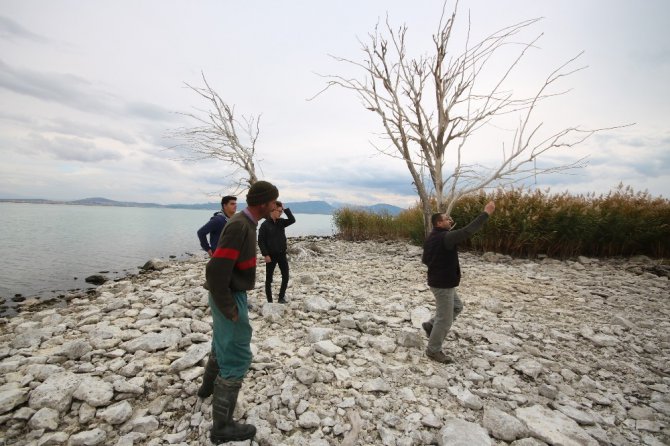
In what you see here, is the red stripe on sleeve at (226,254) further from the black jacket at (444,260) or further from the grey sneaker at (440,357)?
the grey sneaker at (440,357)

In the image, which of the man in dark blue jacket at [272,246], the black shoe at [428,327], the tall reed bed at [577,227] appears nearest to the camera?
the black shoe at [428,327]

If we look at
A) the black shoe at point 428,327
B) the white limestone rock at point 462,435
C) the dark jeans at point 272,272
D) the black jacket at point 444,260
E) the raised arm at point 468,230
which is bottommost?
the white limestone rock at point 462,435

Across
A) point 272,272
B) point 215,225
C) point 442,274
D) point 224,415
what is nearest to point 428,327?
point 442,274

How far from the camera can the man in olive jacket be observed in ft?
8.32

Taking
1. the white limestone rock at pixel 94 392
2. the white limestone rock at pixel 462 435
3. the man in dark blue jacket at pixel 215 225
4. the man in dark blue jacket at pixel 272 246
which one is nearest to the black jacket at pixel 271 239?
the man in dark blue jacket at pixel 272 246

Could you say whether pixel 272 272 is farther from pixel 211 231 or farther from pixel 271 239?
pixel 211 231

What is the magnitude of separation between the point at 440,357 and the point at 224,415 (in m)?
2.71

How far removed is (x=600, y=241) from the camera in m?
10.0

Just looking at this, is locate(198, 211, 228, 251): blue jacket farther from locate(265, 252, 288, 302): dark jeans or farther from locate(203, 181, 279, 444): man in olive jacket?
locate(203, 181, 279, 444): man in olive jacket

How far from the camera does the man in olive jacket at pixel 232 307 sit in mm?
2535

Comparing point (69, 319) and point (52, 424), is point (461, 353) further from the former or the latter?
point (69, 319)

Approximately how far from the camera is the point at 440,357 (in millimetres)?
3975

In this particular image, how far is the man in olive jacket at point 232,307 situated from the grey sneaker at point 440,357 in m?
2.42

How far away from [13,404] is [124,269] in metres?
11.1
